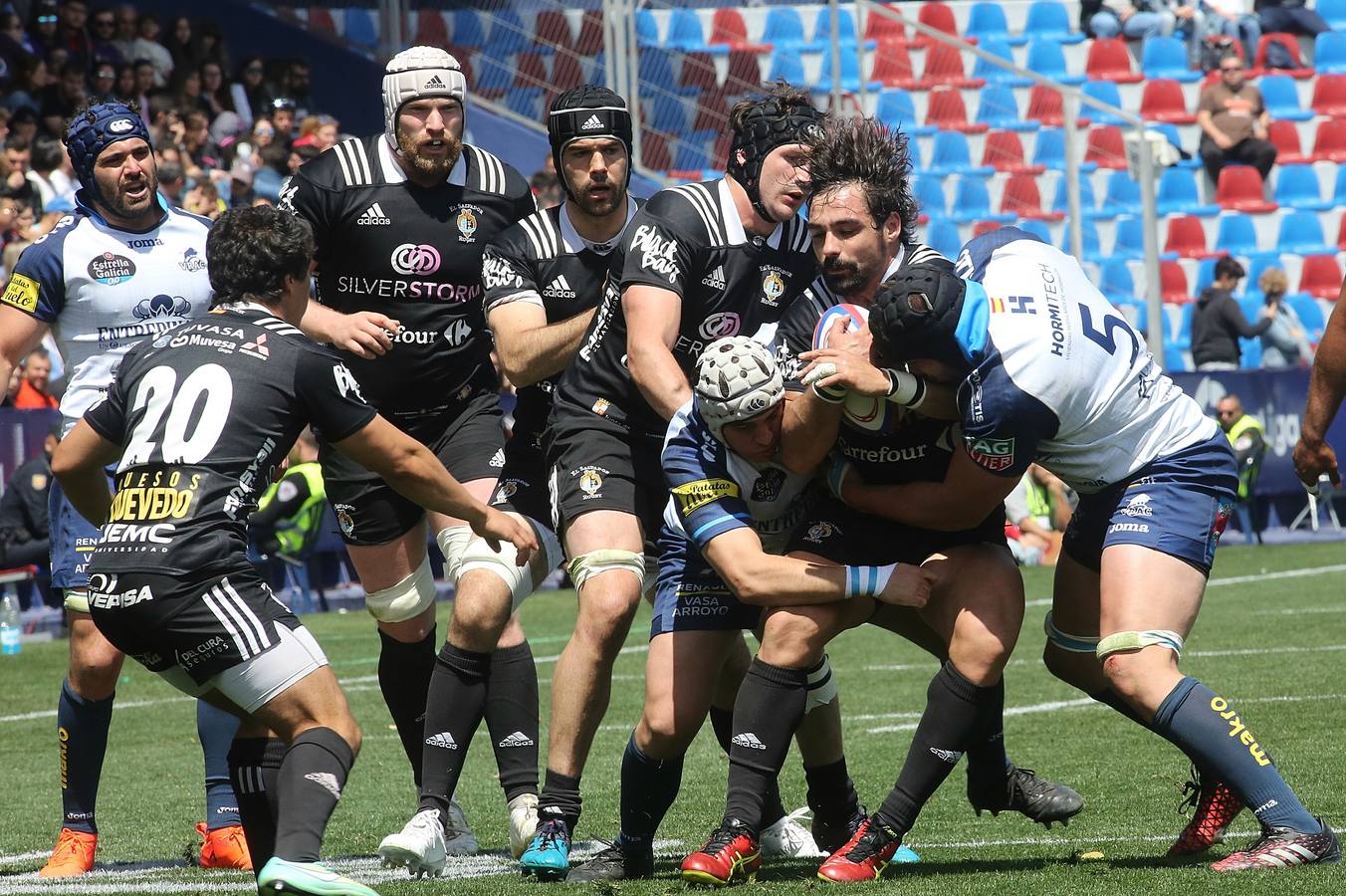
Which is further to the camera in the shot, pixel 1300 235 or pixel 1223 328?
pixel 1300 235

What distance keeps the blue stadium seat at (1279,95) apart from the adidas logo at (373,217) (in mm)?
20029

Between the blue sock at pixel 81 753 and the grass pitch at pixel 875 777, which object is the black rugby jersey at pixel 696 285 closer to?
the grass pitch at pixel 875 777

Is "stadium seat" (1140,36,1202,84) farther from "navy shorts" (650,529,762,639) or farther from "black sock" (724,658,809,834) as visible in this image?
"black sock" (724,658,809,834)

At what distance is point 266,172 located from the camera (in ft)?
56.6

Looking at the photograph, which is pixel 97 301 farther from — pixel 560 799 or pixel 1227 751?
pixel 1227 751

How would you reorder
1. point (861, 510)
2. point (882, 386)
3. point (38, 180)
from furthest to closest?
1. point (38, 180)
2. point (861, 510)
3. point (882, 386)

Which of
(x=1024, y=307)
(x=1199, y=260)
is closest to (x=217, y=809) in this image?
(x=1024, y=307)

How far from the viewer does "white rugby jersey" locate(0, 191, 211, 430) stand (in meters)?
6.57

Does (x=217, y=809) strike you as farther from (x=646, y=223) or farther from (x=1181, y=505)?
(x=1181, y=505)

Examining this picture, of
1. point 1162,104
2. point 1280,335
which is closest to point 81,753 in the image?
point 1280,335

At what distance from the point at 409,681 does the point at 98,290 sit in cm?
176

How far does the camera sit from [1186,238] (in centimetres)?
2292

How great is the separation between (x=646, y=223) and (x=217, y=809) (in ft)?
7.86

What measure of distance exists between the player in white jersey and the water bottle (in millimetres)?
9589
